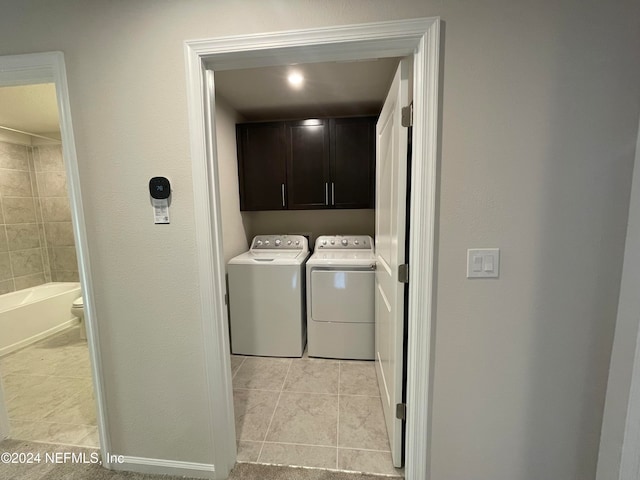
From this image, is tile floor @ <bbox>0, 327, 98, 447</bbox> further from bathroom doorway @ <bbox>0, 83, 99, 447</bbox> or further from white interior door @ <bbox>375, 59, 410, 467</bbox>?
white interior door @ <bbox>375, 59, 410, 467</bbox>

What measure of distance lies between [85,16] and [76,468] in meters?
2.20

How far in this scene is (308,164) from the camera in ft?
8.11

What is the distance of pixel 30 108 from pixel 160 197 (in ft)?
8.51

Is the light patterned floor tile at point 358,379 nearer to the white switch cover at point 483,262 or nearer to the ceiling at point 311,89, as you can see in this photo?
the white switch cover at point 483,262

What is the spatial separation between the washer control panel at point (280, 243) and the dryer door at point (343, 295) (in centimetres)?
52

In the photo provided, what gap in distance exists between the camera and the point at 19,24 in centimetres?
102

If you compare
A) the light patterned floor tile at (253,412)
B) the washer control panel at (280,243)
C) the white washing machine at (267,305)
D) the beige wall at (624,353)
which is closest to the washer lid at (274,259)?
the white washing machine at (267,305)

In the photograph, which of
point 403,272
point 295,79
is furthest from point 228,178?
point 403,272

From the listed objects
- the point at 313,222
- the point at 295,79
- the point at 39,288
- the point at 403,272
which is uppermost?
the point at 295,79

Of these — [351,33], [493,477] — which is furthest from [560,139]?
[493,477]

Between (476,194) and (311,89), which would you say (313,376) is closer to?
(476,194)

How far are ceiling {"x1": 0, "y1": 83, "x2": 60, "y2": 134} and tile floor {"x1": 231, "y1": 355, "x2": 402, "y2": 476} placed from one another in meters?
2.72

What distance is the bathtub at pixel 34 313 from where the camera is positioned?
231 cm

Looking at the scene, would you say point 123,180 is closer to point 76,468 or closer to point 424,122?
point 424,122
